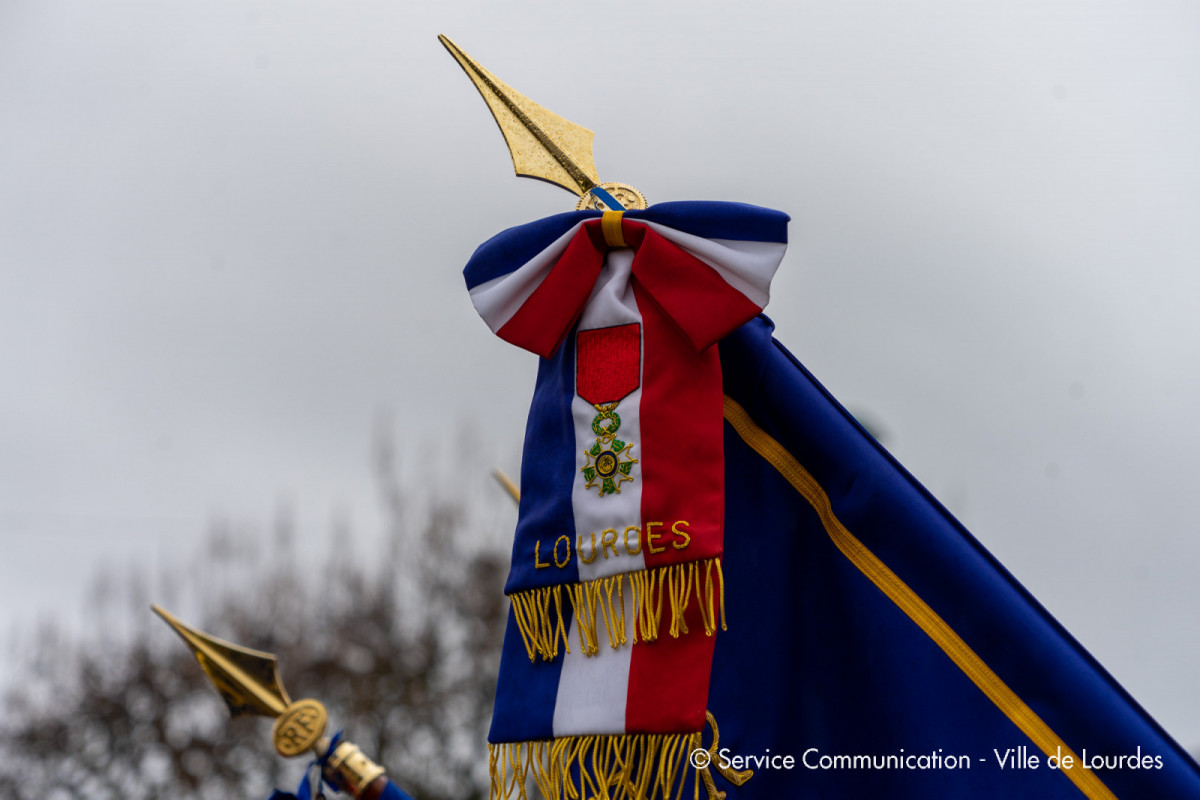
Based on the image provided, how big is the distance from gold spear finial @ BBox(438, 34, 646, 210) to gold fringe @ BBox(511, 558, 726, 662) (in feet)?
3.03

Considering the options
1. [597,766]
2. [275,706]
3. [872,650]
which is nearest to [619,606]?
[597,766]

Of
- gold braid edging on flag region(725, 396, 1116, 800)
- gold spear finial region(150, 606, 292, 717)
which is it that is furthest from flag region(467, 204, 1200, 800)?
gold spear finial region(150, 606, 292, 717)

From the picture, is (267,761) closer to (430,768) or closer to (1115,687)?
(430,768)

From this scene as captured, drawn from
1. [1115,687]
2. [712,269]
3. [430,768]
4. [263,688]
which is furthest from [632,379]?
[430,768]


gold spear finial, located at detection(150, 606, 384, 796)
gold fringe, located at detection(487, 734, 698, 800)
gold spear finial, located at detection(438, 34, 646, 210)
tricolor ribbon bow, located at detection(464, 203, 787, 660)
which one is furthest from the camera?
gold spear finial, located at detection(150, 606, 384, 796)

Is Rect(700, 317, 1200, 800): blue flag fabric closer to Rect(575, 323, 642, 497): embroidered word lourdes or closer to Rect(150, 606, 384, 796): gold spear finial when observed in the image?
Rect(575, 323, 642, 497): embroidered word lourdes

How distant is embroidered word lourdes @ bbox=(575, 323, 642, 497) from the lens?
2.10 m

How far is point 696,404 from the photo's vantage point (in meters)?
2.14

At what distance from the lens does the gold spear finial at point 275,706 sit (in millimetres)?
3104

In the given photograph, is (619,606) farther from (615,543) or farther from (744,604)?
(744,604)

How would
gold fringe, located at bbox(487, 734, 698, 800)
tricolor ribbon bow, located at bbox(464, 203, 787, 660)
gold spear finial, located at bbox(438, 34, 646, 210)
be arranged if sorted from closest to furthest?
gold fringe, located at bbox(487, 734, 698, 800), tricolor ribbon bow, located at bbox(464, 203, 787, 660), gold spear finial, located at bbox(438, 34, 646, 210)

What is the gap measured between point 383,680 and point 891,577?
11.0m

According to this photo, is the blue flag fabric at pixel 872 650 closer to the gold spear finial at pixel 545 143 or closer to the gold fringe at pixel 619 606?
the gold fringe at pixel 619 606

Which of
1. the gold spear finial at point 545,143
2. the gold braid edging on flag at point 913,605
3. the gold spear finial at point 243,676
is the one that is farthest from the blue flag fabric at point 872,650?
the gold spear finial at point 243,676
